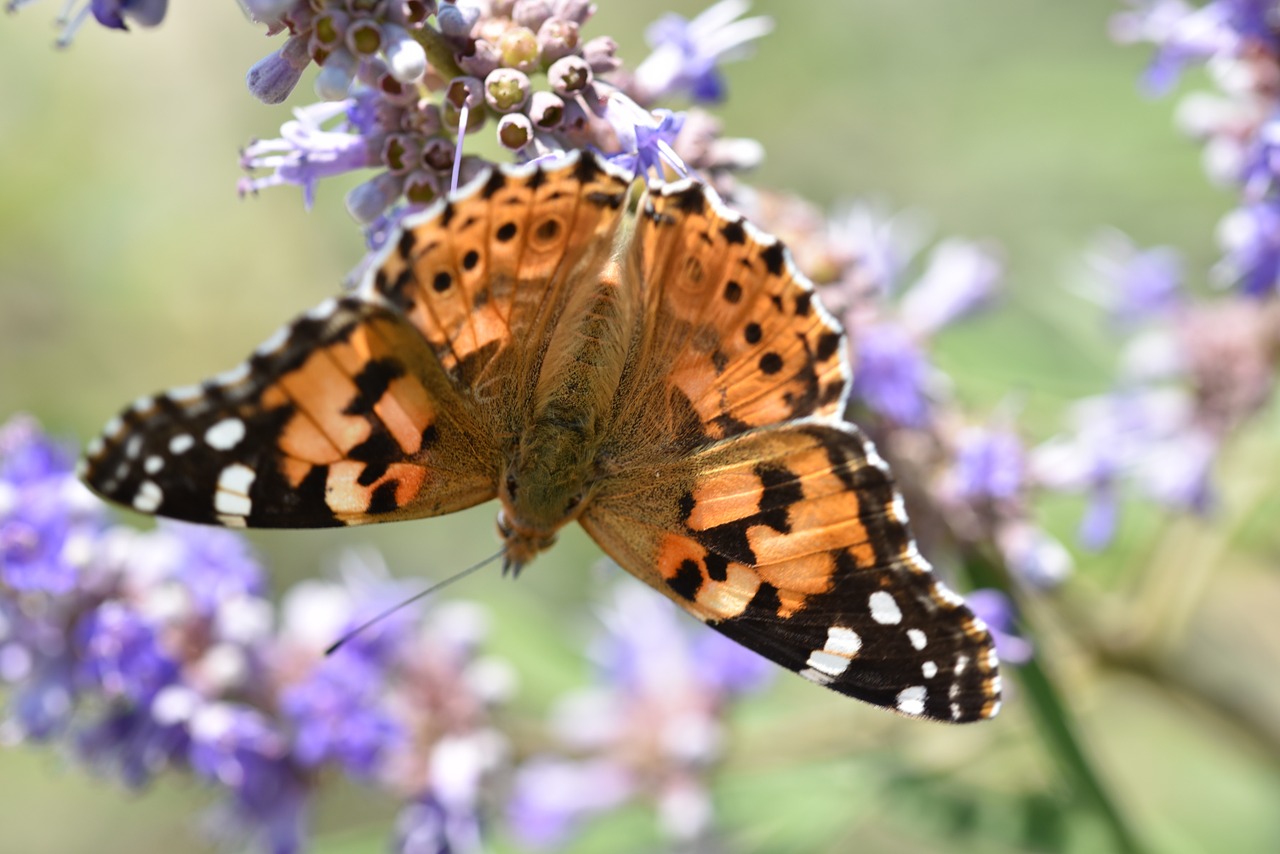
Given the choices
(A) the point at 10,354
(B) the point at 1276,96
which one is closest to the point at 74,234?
(A) the point at 10,354

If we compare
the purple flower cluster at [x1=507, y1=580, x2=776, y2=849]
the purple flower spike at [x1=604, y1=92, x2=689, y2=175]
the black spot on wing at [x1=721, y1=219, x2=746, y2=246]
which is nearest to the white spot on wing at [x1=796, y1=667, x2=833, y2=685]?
the black spot on wing at [x1=721, y1=219, x2=746, y2=246]

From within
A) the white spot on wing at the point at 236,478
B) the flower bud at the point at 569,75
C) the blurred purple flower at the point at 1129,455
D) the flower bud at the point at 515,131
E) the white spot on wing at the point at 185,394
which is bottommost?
the blurred purple flower at the point at 1129,455

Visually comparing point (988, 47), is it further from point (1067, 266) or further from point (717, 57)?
point (717, 57)

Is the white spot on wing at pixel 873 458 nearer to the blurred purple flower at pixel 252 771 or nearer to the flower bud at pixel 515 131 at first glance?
the flower bud at pixel 515 131

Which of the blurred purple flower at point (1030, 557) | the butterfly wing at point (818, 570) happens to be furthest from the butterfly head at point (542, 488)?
the blurred purple flower at point (1030, 557)

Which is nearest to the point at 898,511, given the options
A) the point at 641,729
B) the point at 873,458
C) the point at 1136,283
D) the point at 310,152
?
the point at 873,458

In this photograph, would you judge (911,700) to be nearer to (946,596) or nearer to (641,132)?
(946,596)
